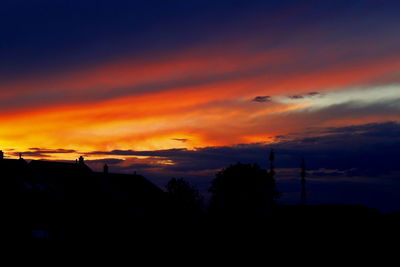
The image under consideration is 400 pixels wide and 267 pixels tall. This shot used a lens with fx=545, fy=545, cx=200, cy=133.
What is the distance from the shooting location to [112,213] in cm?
5572

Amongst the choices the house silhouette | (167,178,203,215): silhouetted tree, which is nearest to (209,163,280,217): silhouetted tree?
(167,178,203,215): silhouetted tree

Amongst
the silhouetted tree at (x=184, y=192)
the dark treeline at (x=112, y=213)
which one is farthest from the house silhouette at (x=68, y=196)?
the silhouetted tree at (x=184, y=192)

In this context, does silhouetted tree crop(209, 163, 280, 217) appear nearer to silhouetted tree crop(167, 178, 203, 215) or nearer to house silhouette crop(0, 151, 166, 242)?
silhouetted tree crop(167, 178, 203, 215)

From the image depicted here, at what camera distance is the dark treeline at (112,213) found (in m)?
34.6

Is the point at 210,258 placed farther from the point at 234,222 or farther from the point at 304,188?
the point at 304,188

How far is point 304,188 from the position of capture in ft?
258

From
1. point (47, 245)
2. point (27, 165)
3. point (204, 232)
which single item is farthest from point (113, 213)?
point (204, 232)

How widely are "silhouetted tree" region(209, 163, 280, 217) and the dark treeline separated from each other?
28.8 feet

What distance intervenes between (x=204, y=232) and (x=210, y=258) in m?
2.63

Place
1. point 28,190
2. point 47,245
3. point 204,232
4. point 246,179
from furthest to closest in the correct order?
1. point 246,179
2. point 28,190
3. point 47,245
4. point 204,232

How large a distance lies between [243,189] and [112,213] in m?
35.1

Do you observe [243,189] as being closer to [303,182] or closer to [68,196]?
[303,182]

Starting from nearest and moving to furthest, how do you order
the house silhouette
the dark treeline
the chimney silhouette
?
1. the dark treeline
2. the house silhouette
3. the chimney silhouette

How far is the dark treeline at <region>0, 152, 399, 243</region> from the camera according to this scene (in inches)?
1363
